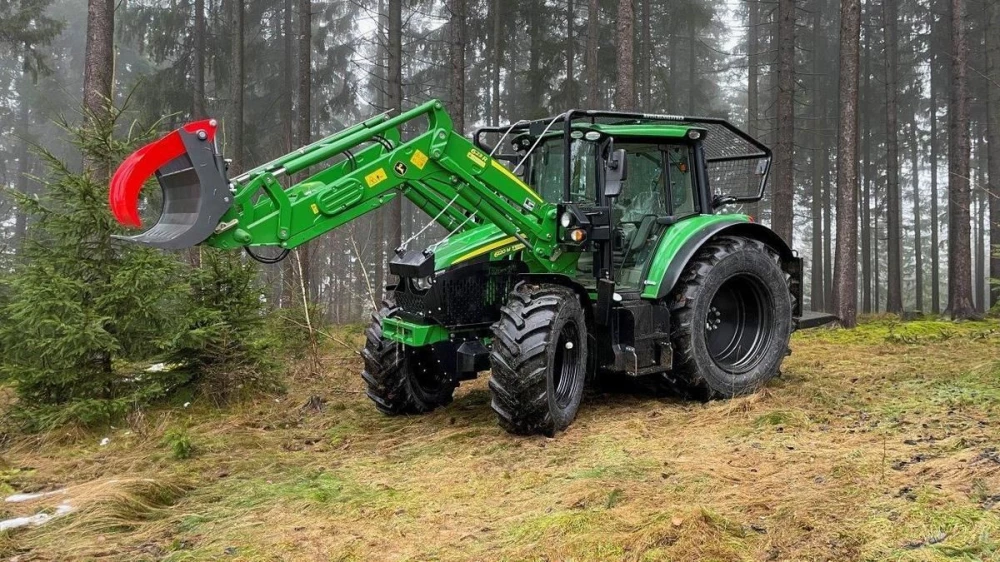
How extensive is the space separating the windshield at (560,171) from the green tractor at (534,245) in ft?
0.05

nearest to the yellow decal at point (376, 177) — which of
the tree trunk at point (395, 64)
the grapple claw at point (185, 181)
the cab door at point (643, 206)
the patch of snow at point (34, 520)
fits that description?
the grapple claw at point (185, 181)

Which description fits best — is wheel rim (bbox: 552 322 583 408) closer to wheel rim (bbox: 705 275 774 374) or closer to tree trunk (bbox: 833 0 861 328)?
wheel rim (bbox: 705 275 774 374)

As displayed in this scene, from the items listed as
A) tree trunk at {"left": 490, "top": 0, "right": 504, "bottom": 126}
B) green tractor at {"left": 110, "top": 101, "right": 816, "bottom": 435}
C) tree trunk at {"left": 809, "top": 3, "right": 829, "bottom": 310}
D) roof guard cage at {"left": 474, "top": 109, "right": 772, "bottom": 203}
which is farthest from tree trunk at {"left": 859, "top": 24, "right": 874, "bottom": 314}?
green tractor at {"left": 110, "top": 101, "right": 816, "bottom": 435}

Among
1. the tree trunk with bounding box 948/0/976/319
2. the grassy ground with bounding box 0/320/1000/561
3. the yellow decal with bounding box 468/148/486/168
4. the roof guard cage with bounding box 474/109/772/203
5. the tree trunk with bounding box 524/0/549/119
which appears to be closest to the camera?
the grassy ground with bounding box 0/320/1000/561

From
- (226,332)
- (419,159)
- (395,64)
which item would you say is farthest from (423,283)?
(395,64)

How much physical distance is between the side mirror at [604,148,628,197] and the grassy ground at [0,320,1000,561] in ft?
6.12

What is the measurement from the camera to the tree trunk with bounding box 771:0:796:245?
49.6 ft

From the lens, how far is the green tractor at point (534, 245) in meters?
4.78

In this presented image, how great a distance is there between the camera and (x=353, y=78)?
3075cm

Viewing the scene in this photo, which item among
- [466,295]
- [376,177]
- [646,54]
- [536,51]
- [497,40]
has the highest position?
[497,40]

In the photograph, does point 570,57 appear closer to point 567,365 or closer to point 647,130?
point 647,130

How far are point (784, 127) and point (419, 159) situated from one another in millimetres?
11947

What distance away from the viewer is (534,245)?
6012mm

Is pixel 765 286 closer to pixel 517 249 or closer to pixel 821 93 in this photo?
pixel 517 249
